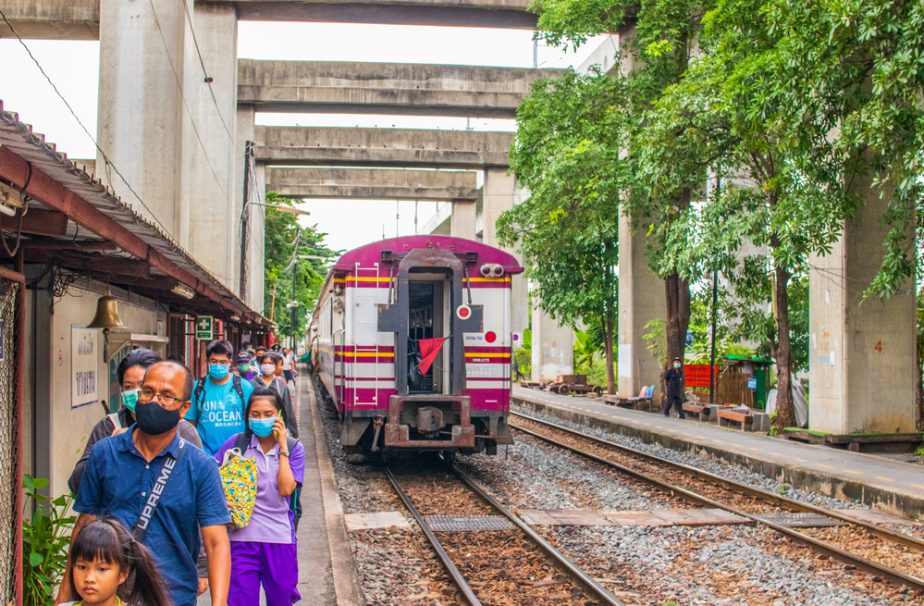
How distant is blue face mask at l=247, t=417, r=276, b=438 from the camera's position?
488 centimetres

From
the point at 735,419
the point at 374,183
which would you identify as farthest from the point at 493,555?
the point at 374,183

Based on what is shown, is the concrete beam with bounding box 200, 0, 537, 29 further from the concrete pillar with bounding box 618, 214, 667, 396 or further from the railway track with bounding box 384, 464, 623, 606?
the railway track with bounding box 384, 464, 623, 606

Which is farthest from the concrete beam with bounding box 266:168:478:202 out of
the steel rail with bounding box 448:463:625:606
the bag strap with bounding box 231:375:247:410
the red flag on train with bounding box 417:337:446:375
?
the bag strap with bounding box 231:375:247:410

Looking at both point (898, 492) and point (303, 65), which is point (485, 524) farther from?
point (303, 65)

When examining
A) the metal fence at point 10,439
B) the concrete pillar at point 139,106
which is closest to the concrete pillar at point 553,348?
the concrete pillar at point 139,106

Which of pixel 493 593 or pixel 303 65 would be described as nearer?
pixel 493 593

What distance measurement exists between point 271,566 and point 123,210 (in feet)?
6.69

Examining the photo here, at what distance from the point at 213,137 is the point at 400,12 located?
6.27m

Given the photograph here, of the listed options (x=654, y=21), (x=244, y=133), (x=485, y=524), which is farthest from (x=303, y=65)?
(x=485, y=524)

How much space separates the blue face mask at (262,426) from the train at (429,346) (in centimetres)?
795

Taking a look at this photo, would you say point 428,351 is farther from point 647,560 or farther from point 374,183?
point 374,183

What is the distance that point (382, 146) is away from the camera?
3525cm

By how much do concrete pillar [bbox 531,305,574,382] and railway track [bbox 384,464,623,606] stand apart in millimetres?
26662

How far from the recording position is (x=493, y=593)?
26.0ft
